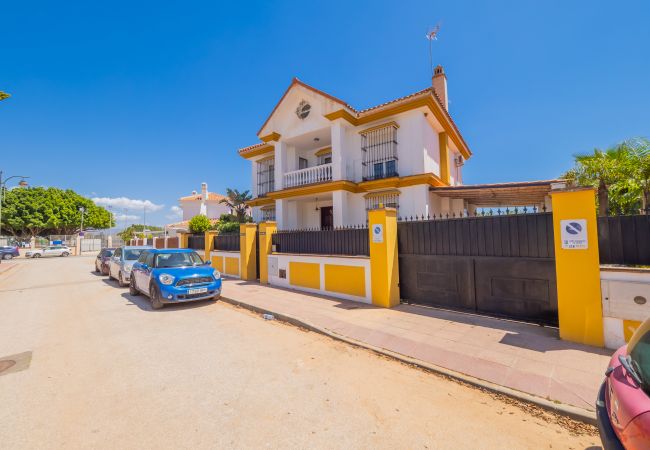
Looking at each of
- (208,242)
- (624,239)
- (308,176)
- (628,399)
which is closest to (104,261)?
(208,242)

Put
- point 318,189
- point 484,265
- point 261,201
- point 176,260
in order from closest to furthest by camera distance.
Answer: point 484,265
point 176,260
point 318,189
point 261,201

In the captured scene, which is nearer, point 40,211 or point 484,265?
point 484,265

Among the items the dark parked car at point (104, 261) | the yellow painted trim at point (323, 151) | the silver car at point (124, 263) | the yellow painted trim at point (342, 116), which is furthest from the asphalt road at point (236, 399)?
the yellow painted trim at point (323, 151)

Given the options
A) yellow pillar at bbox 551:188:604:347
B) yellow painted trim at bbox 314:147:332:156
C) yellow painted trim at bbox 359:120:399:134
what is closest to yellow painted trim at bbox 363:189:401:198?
yellow painted trim at bbox 359:120:399:134

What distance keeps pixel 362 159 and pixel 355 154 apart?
50cm

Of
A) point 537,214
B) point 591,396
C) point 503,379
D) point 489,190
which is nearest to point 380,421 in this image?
point 503,379

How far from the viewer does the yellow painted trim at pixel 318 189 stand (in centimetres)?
1253

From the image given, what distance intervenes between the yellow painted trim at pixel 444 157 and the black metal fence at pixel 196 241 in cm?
1374

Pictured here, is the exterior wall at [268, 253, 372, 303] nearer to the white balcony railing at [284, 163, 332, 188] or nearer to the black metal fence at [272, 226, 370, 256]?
the black metal fence at [272, 226, 370, 256]

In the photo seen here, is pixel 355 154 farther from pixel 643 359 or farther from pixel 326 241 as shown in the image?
pixel 643 359

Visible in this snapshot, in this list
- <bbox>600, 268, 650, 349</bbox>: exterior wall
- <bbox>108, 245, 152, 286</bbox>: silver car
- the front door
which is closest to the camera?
<bbox>600, 268, 650, 349</bbox>: exterior wall

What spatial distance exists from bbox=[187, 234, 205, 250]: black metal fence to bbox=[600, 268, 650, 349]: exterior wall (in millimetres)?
16203

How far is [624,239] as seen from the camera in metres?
4.39

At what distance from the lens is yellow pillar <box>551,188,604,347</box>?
4.27 metres
